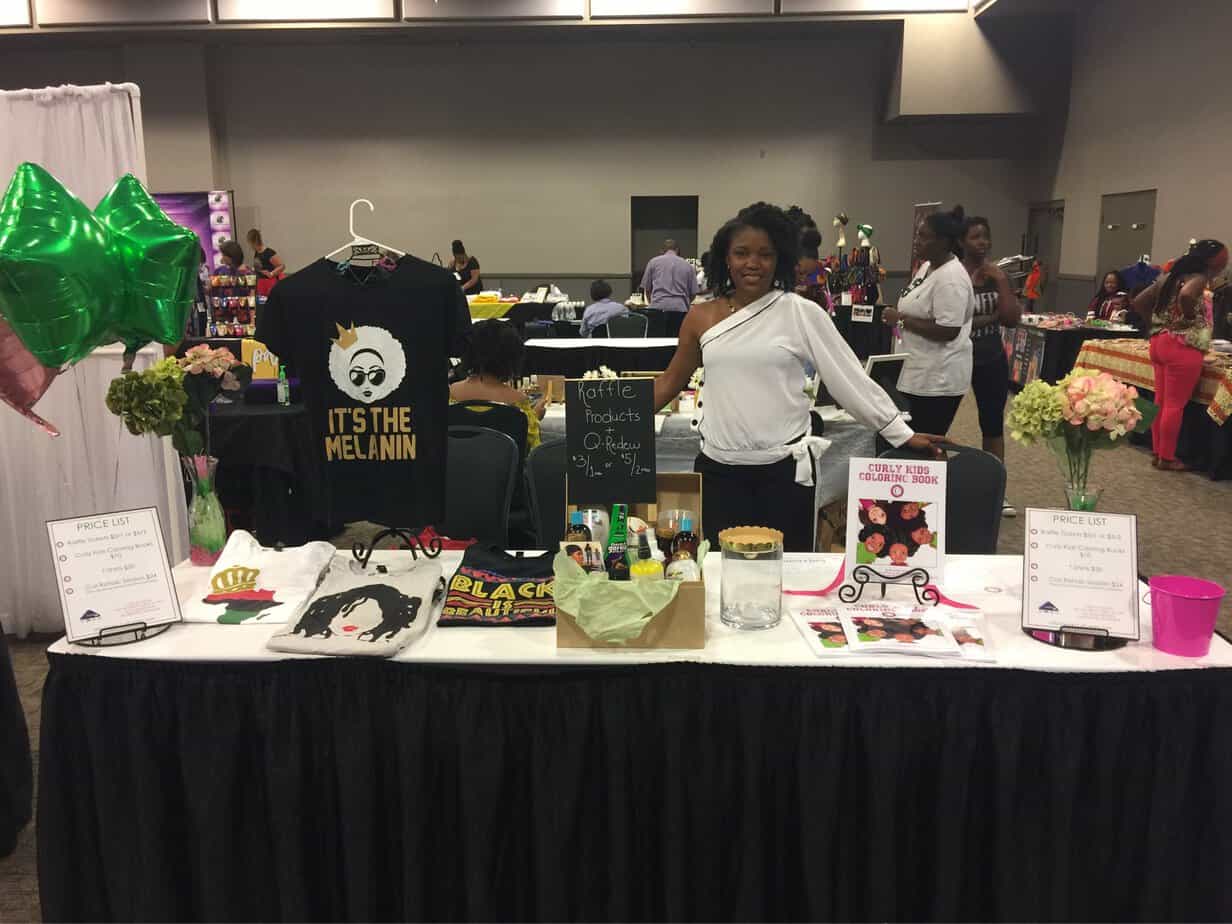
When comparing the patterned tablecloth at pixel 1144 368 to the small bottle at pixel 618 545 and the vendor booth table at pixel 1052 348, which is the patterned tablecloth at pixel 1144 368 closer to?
the vendor booth table at pixel 1052 348

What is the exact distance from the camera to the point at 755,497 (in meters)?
2.29

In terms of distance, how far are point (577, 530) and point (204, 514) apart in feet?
2.80

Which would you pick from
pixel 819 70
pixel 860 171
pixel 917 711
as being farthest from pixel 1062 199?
pixel 917 711

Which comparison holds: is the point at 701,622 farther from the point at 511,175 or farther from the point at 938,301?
the point at 511,175

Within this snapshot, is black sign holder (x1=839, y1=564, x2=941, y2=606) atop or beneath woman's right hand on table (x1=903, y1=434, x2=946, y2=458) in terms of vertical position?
beneath

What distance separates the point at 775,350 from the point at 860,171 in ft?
33.7

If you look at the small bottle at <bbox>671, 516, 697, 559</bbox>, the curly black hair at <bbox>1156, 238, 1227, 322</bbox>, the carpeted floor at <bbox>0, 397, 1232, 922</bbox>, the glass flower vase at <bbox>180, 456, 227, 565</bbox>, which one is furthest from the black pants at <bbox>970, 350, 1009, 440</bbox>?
the glass flower vase at <bbox>180, 456, 227, 565</bbox>

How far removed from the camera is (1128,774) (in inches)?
60.3

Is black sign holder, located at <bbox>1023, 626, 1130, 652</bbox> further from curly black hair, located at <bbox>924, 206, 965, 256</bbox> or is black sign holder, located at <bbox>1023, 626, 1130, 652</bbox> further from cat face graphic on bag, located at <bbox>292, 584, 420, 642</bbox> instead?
curly black hair, located at <bbox>924, 206, 965, 256</bbox>

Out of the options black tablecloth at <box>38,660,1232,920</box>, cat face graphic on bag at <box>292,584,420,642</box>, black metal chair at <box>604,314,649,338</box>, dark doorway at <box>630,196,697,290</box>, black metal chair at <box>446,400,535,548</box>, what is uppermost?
dark doorway at <box>630,196,697,290</box>

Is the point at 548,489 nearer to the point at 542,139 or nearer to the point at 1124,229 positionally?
the point at 1124,229

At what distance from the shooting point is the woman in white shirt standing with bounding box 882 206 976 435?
11.8 ft

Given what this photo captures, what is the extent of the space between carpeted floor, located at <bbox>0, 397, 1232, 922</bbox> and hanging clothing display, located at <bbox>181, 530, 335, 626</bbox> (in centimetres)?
94

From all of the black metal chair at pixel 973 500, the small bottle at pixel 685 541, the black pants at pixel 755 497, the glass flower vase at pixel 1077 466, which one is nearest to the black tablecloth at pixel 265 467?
the black pants at pixel 755 497
